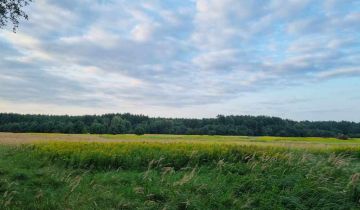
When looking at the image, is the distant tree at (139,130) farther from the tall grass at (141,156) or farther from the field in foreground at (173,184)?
the field in foreground at (173,184)

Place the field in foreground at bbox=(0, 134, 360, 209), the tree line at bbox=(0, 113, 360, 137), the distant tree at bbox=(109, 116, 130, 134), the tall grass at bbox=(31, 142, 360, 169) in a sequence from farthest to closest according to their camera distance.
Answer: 1. the distant tree at bbox=(109, 116, 130, 134)
2. the tree line at bbox=(0, 113, 360, 137)
3. the tall grass at bbox=(31, 142, 360, 169)
4. the field in foreground at bbox=(0, 134, 360, 209)

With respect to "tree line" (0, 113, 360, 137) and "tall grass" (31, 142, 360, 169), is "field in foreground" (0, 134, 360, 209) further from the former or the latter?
"tree line" (0, 113, 360, 137)

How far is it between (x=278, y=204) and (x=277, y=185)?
1.74 metres

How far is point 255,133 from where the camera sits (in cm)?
9900

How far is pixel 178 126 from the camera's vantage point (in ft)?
336

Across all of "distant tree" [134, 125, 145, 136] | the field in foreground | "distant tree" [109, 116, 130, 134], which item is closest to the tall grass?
the field in foreground

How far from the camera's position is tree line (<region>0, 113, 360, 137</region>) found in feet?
300

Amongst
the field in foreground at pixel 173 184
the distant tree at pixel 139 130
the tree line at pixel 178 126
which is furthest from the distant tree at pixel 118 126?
the field in foreground at pixel 173 184

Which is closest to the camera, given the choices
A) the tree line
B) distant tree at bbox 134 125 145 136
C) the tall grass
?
the tall grass

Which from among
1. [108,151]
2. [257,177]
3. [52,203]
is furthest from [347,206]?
[108,151]

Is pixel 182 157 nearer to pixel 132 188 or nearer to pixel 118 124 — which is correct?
pixel 132 188

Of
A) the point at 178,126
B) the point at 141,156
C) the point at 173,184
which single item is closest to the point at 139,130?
the point at 178,126

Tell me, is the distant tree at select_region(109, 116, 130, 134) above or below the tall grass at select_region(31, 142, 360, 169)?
above

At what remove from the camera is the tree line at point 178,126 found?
300 feet
